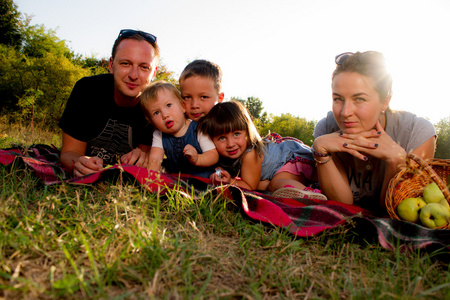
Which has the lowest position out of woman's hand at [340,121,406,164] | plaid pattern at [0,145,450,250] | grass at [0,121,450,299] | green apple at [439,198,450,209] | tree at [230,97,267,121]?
grass at [0,121,450,299]

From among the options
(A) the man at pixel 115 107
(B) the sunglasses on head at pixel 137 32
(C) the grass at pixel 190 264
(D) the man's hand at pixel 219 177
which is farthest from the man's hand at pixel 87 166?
(B) the sunglasses on head at pixel 137 32

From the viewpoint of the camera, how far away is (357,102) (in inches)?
101

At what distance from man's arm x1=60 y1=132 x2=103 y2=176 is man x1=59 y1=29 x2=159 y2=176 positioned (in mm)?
11

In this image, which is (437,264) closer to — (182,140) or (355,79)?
(355,79)

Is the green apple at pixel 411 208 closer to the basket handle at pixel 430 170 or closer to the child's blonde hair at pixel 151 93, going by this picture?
the basket handle at pixel 430 170

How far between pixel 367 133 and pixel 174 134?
195 cm

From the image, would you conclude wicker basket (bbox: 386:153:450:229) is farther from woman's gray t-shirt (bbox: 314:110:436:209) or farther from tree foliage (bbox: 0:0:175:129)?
tree foliage (bbox: 0:0:175:129)

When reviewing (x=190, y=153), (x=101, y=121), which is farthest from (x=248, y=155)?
(x=101, y=121)

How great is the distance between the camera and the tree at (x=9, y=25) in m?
16.6

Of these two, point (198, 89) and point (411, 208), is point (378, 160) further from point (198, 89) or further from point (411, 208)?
point (198, 89)

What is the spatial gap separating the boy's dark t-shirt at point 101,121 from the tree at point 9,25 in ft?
54.2

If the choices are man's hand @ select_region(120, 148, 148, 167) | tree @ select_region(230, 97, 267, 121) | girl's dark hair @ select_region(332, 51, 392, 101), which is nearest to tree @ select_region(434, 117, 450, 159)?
girl's dark hair @ select_region(332, 51, 392, 101)

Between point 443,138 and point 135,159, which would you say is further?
point 443,138

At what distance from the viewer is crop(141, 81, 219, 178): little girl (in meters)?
3.21
